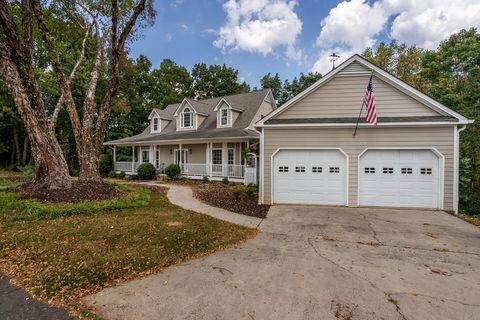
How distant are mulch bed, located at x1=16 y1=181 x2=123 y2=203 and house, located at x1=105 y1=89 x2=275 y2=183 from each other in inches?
288

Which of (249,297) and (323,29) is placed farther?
(323,29)

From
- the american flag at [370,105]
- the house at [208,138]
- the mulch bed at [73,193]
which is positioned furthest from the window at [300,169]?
the mulch bed at [73,193]

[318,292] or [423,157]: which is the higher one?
[423,157]

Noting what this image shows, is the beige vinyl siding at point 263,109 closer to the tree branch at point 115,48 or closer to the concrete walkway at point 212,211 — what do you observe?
the concrete walkway at point 212,211

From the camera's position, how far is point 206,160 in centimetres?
1784

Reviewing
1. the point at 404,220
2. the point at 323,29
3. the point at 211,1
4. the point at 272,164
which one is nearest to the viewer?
the point at 404,220

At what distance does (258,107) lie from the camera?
18.7 m

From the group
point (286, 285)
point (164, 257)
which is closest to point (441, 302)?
point (286, 285)

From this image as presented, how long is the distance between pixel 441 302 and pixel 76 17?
17389 millimetres

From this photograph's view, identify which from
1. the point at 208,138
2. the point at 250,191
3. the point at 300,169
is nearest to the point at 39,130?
the point at 250,191

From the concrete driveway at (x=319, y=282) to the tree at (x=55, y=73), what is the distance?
7.98 meters

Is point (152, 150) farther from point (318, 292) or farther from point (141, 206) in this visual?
point (318, 292)

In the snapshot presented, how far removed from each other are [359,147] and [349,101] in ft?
5.94

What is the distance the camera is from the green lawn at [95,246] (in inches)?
144
